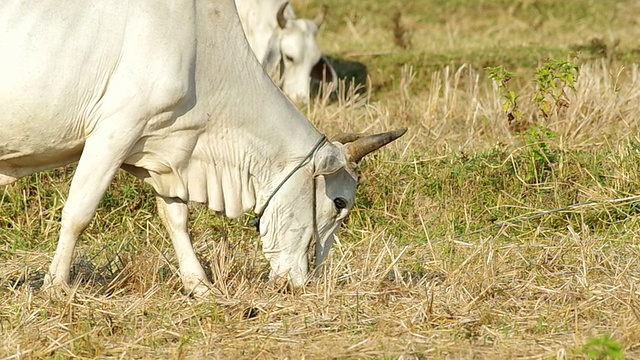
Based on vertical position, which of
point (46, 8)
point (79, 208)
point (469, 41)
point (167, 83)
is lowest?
point (469, 41)

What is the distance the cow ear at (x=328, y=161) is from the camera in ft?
15.6

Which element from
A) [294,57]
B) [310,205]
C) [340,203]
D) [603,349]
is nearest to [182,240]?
[310,205]

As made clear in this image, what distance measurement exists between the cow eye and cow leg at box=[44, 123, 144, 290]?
0.94 m

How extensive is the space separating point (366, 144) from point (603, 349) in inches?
54.0

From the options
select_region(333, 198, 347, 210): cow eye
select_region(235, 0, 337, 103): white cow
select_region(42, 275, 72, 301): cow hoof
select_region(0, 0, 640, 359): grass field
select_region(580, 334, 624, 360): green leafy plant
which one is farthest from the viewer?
select_region(235, 0, 337, 103): white cow

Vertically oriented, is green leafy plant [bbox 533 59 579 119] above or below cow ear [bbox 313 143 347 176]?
below

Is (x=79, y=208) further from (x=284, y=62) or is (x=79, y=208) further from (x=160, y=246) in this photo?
(x=284, y=62)

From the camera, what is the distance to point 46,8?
4.36m

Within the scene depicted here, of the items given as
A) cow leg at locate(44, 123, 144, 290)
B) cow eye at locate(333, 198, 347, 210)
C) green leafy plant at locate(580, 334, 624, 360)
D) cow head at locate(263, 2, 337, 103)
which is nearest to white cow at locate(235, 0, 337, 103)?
cow head at locate(263, 2, 337, 103)

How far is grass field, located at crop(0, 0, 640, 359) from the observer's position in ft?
13.9

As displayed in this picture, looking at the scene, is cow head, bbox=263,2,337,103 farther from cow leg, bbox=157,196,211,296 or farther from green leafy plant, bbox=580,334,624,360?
green leafy plant, bbox=580,334,624,360

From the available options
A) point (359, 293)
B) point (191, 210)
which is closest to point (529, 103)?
point (191, 210)

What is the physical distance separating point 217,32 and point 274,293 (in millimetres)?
1060

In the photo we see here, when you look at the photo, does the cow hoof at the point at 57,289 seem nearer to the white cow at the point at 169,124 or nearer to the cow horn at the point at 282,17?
the white cow at the point at 169,124
